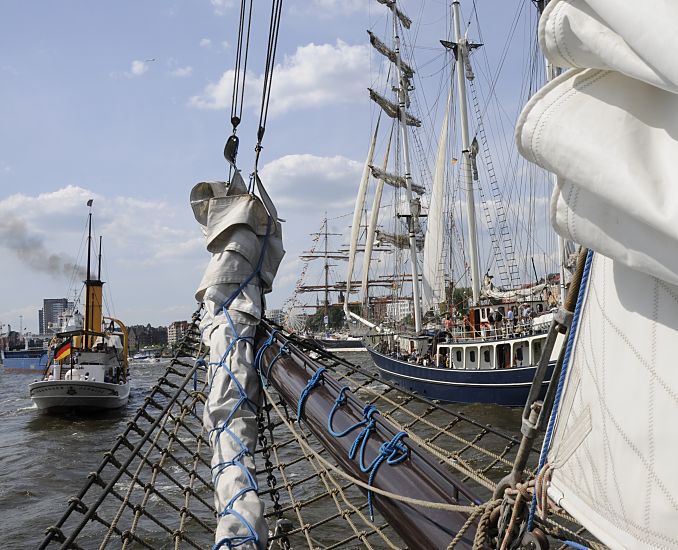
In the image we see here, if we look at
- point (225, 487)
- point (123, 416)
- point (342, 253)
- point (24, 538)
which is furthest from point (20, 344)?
point (225, 487)

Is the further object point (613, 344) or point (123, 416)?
point (123, 416)

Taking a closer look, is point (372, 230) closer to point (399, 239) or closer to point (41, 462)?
point (399, 239)

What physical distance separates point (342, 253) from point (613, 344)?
66.9 metres

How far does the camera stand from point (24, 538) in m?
7.90

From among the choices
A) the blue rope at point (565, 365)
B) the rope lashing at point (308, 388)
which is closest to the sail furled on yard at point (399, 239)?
the rope lashing at point (308, 388)

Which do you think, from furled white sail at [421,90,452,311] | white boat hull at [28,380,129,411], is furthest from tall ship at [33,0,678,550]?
furled white sail at [421,90,452,311]

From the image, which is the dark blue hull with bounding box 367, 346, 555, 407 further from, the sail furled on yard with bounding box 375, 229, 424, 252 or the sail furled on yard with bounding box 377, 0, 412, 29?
the sail furled on yard with bounding box 377, 0, 412, 29

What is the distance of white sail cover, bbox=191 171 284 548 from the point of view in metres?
2.59

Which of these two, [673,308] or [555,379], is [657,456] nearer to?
[673,308]

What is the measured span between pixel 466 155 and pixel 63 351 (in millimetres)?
15852

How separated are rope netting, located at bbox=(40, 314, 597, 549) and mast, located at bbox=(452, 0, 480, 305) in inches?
301

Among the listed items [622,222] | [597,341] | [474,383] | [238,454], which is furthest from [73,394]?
[622,222]

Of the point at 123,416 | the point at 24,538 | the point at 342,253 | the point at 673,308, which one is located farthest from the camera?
the point at 342,253

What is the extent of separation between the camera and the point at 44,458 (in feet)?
41.5
